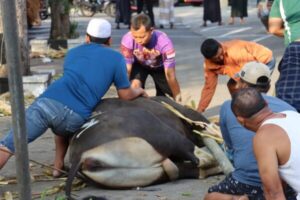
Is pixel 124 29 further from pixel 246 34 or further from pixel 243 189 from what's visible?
pixel 243 189

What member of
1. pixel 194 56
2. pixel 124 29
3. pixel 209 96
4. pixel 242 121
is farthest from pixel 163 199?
pixel 124 29

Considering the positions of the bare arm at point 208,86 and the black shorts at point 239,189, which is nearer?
the black shorts at point 239,189

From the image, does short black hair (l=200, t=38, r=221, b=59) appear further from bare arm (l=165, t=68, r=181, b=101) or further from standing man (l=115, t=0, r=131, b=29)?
standing man (l=115, t=0, r=131, b=29)

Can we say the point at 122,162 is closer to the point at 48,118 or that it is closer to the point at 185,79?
the point at 48,118

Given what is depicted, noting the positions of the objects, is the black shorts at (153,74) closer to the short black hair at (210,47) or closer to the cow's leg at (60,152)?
the short black hair at (210,47)

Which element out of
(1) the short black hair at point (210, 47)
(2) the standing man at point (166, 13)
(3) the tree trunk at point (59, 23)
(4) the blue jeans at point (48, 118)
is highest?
(1) the short black hair at point (210, 47)

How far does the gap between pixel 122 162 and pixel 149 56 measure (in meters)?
2.55

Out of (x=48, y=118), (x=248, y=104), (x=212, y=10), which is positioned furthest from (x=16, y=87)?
(x=212, y=10)

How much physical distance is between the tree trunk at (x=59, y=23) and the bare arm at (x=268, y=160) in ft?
39.1

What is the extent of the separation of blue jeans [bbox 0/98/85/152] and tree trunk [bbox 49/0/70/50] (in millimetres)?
9750

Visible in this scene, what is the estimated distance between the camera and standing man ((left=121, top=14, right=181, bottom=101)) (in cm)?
761

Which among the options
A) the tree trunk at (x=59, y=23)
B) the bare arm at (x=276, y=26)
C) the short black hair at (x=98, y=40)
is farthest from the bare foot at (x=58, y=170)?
the tree trunk at (x=59, y=23)

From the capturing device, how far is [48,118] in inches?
235

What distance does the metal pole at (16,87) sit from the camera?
3617 millimetres
